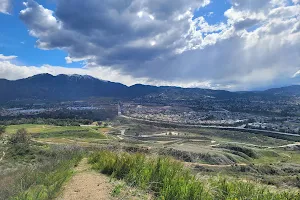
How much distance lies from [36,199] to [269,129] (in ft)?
377

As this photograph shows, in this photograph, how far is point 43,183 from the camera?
9820 mm

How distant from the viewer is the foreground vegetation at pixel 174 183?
306 inches

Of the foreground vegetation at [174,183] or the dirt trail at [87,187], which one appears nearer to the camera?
the foreground vegetation at [174,183]

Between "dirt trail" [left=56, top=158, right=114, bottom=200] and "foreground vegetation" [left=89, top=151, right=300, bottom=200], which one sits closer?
"foreground vegetation" [left=89, top=151, right=300, bottom=200]

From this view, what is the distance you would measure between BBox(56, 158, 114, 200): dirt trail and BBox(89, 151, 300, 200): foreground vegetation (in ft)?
1.83

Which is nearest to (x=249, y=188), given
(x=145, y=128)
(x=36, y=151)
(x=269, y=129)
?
(x=36, y=151)

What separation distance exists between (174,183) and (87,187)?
281 centimetres

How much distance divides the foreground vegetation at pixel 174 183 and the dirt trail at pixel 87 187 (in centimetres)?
56

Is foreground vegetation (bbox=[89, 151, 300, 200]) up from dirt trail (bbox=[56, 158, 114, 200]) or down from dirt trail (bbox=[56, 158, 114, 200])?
up

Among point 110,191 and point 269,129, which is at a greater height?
point 110,191

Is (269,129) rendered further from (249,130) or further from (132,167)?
(132,167)

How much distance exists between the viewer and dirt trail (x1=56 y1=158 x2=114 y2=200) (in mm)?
8569

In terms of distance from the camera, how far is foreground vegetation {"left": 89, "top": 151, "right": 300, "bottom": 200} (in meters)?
7.76

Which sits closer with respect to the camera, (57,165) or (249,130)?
(57,165)
